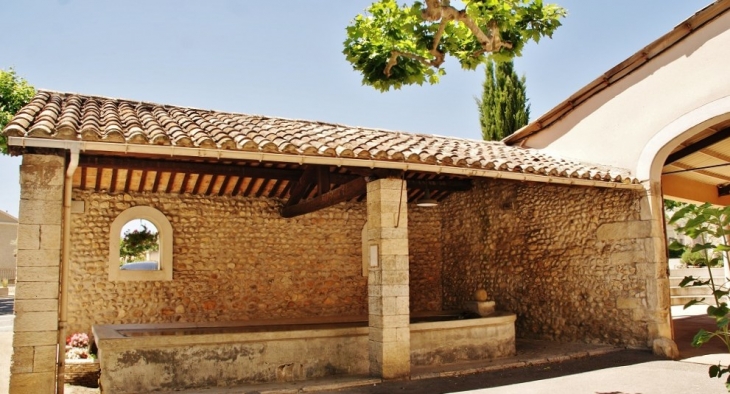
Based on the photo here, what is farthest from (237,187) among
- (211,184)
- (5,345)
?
(5,345)

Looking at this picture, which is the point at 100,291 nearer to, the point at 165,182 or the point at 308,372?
the point at 165,182

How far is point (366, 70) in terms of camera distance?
5820 millimetres

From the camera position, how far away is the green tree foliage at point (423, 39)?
5.32 metres

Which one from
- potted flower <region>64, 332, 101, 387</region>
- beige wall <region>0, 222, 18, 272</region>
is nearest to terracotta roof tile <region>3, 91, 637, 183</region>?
potted flower <region>64, 332, 101, 387</region>

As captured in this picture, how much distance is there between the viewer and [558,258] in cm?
920

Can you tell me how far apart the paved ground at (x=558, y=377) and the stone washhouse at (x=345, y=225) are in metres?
0.32

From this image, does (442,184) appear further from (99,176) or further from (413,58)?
(99,176)

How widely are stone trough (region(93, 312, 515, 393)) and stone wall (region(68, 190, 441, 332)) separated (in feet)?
3.39

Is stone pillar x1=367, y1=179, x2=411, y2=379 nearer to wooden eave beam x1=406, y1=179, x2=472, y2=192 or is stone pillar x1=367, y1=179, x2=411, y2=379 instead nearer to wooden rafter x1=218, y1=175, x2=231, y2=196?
wooden eave beam x1=406, y1=179, x2=472, y2=192

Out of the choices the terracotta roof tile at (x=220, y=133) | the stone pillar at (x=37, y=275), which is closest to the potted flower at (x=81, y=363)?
the stone pillar at (x=37, y=275)

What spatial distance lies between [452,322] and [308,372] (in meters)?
2.11

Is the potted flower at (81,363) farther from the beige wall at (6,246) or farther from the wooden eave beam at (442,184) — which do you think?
the beige wall at (6,246)

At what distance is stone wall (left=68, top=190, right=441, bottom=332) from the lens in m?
8.97

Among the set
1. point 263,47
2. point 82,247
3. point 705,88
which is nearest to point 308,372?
point 82,247
